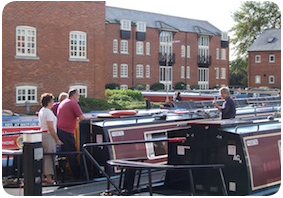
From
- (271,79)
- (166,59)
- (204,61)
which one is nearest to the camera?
(166,59)

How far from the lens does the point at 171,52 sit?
4991 centimetres

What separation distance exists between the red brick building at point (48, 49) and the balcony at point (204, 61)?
28.1m

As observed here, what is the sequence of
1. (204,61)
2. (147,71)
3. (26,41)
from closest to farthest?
(26,41) < (147,71) < (204,61)

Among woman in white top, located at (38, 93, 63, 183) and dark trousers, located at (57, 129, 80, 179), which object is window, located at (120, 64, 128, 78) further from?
woman in white top, located at (38, 93, 63, 183)

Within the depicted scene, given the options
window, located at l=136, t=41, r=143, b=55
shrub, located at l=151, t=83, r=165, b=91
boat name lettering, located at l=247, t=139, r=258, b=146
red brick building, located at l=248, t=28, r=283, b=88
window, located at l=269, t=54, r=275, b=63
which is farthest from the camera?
window, located at l=269, t=54, r=275, b=63

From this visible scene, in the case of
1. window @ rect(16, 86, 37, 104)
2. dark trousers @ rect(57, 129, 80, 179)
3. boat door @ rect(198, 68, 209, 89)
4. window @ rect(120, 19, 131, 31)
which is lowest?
dark trousers @ rect(57, 129, 80, 179)

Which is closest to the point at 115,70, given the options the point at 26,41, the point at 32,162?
the point at 26,41

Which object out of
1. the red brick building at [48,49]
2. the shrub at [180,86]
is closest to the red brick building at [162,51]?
the shrub at [180,86]

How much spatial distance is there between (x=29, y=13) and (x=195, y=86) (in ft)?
102

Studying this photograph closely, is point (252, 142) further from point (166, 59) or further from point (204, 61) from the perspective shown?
point (204, 61)

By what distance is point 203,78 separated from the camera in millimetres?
54375

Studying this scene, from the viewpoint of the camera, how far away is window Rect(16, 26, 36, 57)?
23.3m

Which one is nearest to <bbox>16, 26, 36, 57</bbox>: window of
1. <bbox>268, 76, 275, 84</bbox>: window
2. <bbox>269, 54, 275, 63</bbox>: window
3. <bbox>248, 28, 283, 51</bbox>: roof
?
<bbox>248, 28, 283, 51</bbox>: roof

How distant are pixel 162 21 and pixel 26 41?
91.9 ft
